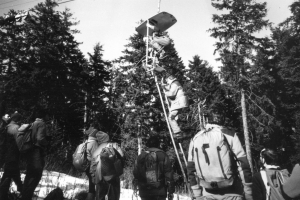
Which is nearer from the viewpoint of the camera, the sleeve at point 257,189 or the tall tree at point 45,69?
the sleeve at point 257,189

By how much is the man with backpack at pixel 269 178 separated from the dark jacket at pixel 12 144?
425 centimetres

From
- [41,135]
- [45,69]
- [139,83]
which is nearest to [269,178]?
[41,135]

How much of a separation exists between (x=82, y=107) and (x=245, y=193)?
73.3 ft

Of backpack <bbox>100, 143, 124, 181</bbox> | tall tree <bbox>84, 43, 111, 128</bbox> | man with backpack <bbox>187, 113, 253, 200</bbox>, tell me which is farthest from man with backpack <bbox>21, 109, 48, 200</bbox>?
tall tree <bbox>84, 43, 111, 128</bbox>

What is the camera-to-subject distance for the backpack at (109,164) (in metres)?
4.46

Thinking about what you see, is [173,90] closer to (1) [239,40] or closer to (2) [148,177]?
(2) [148,177]

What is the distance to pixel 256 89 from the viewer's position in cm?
1812

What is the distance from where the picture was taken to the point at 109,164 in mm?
4461

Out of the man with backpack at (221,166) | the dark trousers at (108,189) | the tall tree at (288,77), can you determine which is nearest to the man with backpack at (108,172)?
the dark trousers at (108,189)

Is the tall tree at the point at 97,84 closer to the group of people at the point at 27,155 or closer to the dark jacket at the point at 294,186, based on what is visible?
the group of people at the point at 27,155

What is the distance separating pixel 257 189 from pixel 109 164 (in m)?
2.57

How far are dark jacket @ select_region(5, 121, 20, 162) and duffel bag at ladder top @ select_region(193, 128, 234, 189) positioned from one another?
3.60m

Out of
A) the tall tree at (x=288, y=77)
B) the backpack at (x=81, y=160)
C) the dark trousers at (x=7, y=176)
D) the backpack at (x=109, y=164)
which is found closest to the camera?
the dark trousers at (x=7, y=176)

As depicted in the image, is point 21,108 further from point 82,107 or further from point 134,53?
point 134,53
